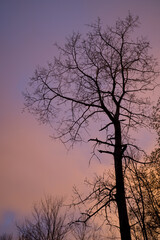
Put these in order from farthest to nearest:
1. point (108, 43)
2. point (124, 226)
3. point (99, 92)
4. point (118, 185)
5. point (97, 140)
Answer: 1. point (108, 43)
2. point (99, 92)
3. point (97, 140)
4. point (118, 185)
5. point (124, 226)

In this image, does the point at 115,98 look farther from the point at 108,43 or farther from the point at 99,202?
the point at 99,202

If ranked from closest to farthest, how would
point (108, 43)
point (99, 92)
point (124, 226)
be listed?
point (124, 226) < point (99, 92) < point (108, 43)

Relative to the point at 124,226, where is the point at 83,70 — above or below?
above

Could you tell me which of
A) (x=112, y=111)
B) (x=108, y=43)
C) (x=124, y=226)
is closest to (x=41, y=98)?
(x=112, y=111)

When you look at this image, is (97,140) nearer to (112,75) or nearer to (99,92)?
(99,92)

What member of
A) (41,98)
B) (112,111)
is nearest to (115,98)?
(112,111)

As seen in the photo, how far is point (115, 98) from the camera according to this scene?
303 inches

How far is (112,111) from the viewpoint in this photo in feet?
25.2

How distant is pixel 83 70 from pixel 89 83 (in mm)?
673

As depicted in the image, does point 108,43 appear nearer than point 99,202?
No

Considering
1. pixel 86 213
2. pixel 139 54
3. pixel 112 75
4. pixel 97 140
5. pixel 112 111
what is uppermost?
pixel 139 54

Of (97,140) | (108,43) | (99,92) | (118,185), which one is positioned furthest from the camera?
(108,43)

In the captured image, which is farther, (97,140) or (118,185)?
(97,140)

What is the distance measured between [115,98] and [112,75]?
3.08 ft
